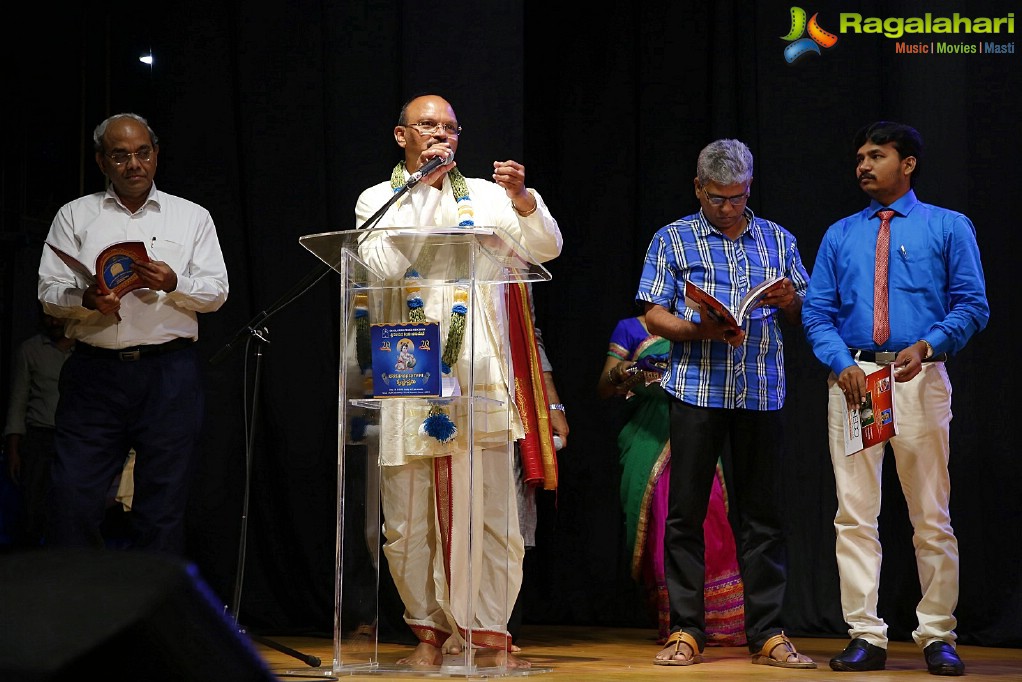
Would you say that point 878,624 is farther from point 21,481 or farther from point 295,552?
point 21,481

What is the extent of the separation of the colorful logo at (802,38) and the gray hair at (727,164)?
1362 mm

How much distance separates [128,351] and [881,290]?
95.0 inches

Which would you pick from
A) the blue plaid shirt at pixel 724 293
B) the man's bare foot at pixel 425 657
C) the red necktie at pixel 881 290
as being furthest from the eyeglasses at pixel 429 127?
the man's bare foot at pixel 425 657

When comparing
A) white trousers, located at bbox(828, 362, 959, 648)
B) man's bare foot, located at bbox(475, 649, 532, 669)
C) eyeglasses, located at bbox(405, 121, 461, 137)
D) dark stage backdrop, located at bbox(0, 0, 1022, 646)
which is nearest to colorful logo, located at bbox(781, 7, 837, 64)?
dark stage backdrop, located at bbox(0, 0, 1022, 646)

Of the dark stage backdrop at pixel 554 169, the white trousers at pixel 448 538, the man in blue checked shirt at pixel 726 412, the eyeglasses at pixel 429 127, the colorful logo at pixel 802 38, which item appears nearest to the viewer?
the white trousers at pixel 448 538

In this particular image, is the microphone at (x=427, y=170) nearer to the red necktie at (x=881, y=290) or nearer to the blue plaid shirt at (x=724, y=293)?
the blue plaid shirt at (x=724, y=293)

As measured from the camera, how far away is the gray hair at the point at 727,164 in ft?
12.5

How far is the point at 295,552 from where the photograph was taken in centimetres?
490

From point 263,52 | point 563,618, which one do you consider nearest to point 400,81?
point 263,52

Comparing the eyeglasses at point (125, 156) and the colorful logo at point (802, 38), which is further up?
the colorful logo at point (802, 38)

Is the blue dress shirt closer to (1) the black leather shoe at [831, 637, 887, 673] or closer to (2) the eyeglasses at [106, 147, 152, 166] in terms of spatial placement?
(1) the black leather shoe at [831, 637, 887, 673]

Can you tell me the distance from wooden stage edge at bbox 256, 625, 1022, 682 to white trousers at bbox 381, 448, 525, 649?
174mm

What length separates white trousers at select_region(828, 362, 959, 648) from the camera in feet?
12.1

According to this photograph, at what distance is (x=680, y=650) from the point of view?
12.2 feet
